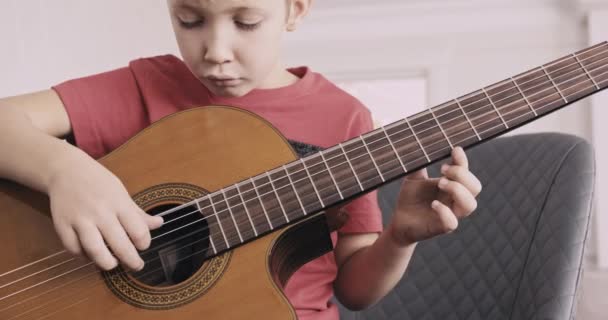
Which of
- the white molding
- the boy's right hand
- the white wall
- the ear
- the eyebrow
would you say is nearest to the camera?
the boy's right hand

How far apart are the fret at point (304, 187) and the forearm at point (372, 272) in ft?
0.53

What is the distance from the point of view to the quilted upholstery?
90 cm

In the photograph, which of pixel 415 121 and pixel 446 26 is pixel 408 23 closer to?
pixel 446 26

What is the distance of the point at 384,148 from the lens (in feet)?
2.46

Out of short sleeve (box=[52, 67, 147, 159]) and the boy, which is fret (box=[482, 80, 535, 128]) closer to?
the boy

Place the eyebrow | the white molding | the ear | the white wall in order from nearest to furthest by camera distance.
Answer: the eyebrow → the ear → the white wall → the white molding

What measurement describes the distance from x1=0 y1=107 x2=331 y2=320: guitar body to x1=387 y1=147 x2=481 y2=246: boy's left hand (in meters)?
0.10

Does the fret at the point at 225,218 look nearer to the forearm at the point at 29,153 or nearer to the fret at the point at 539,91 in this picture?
the forearm at the point at 29,153

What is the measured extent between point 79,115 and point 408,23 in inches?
100

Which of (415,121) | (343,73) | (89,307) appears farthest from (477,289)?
(343,73)

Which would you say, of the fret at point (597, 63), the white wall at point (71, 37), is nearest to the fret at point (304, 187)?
the fret at point (597, 63)

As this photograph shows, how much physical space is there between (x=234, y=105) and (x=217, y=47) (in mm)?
145

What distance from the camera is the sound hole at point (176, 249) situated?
2.47 ft

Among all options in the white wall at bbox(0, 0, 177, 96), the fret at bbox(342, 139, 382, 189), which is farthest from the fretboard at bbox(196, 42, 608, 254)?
the white wall at bbox(0, 0, 177, 96)
